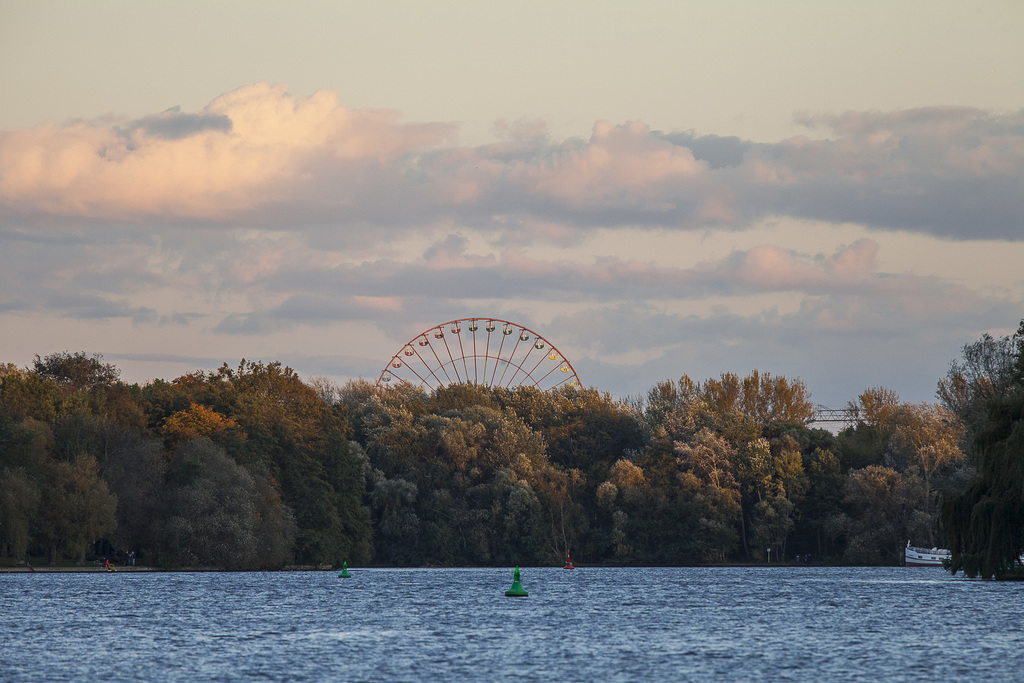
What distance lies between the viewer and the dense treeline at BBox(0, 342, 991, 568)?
Result: 358 ft

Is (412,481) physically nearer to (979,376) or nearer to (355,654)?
(979,376)

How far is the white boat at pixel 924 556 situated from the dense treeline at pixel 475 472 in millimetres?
1590

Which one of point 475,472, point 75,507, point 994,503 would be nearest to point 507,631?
point 994,503

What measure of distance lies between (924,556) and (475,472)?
4123 centimetres

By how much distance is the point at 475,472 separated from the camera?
5034 inches

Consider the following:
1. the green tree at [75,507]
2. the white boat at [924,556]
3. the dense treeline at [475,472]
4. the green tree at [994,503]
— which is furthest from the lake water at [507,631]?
the white boat at [924,556]

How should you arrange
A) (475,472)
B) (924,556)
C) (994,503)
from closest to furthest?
1. (994,503)
2. (924,556)
3. (475,472)

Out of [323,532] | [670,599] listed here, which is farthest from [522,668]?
[323,532]

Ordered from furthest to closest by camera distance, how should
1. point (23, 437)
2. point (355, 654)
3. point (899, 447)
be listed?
1. point (899, 447)
2. point (23, 437)
3. point (355, 654)

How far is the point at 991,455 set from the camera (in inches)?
2591

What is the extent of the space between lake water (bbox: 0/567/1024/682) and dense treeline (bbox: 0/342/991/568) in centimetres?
1722

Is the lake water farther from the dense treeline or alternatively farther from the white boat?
the white boat

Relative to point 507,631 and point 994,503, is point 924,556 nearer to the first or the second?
point 994,503

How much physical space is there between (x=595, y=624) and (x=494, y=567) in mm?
73870
